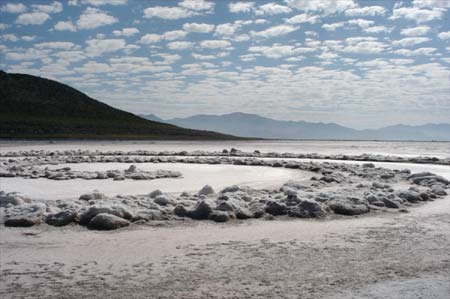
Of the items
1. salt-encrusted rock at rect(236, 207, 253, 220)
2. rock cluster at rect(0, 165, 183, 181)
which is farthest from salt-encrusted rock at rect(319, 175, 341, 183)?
salt-encrusted rock at rect(236, 207, 253, 220)

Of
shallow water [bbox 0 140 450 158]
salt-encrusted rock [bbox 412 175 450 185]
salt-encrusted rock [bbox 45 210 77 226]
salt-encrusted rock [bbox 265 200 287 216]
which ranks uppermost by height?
shallow water [bbox 0 140 450 158]

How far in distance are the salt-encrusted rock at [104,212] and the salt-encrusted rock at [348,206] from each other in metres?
3.76

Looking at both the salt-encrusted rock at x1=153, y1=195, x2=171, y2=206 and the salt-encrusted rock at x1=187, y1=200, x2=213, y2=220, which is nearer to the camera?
the salt-encrusted rock at x1=187, y1=200, x2=213, y2=220

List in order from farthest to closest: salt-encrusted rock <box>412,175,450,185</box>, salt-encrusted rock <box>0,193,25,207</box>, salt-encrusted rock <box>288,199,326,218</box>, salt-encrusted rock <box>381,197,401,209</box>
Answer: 1. salt-encrusted rock <box>412,175,450,185</box>
2. salt-encrusted rock <box>381,197,401,209</box>
3. salt-encrusted rock <box>0,193,25,207</box>
4. salt-encrusted rock <box>288,199,326,218</box>

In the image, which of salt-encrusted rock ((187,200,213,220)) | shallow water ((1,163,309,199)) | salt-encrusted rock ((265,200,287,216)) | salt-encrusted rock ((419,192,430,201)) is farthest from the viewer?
shallow water ((1,163,309,199))

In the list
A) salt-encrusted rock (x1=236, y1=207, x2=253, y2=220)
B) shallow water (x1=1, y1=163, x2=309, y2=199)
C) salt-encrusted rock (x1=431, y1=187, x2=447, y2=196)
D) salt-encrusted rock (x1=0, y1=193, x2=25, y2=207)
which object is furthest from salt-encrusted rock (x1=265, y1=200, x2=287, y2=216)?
salt-encrusted rock (x1=431, y1=187, x2=447, y2=196)

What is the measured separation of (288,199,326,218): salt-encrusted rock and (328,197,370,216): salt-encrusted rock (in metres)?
0.42

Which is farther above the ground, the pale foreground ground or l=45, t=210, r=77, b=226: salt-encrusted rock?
l=45, t=210, r=77, b=226: salt-encrusted rock

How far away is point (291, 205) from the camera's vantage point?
8.95 meters

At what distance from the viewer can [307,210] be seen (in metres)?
8.68

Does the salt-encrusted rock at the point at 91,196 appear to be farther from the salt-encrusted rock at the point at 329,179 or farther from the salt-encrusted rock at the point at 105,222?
the salt-encrusted rock at the point at 329,179

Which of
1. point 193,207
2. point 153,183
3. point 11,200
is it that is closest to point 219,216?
point 193,207

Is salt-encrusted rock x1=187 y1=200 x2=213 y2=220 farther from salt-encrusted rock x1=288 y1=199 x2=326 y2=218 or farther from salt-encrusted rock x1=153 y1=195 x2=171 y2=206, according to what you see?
salt-encrusted rock x1=288 y1=199 x2=326 y2=218

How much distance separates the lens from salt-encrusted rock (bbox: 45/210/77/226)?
7578mm
